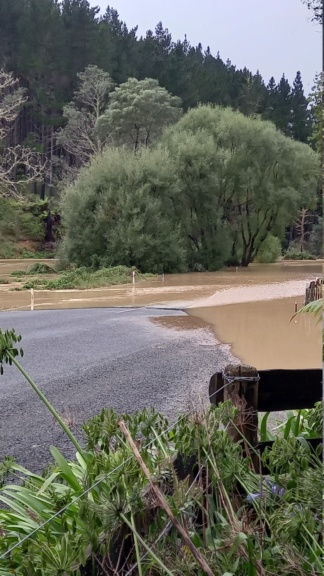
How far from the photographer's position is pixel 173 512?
40cm

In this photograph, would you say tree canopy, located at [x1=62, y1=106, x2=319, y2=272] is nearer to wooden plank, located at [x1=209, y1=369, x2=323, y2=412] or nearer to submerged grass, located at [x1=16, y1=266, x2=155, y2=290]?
submerged grass, located at [x1=16, y1=266, x2=155, y2=290]

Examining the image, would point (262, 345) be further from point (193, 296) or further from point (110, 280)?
point (110, 280)

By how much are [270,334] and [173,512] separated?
2.28m

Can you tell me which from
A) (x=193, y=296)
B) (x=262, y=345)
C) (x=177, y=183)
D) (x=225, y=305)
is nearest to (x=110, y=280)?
(x=177, y=183)

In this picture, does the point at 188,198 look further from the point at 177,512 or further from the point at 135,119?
the point at 135,119

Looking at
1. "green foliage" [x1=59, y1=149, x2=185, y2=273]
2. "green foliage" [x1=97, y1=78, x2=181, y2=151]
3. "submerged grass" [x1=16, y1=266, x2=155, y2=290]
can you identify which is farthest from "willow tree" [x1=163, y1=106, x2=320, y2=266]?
"green foliage" [x1=97, y1=78, x2=181, y2=151]

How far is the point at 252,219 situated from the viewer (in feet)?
15.0

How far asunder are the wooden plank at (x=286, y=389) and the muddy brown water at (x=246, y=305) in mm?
63

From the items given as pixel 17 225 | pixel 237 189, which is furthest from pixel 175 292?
pixel 17 225

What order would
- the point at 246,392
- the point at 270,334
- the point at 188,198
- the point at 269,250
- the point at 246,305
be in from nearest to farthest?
the point at 246,392 < the point at 270,334 < the point at 246,305 < the point at 269,250 < the point at 188,198

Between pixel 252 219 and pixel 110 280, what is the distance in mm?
1655

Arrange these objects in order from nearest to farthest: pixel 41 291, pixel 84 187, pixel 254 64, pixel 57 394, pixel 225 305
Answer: pixel 254 64, pixel 57 394, pixel 225 305, pixel 41 291, pixel 84 187

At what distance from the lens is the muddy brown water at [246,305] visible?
2031mm

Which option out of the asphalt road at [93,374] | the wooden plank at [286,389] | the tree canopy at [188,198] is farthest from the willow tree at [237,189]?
the wooden plank at [286,389]
